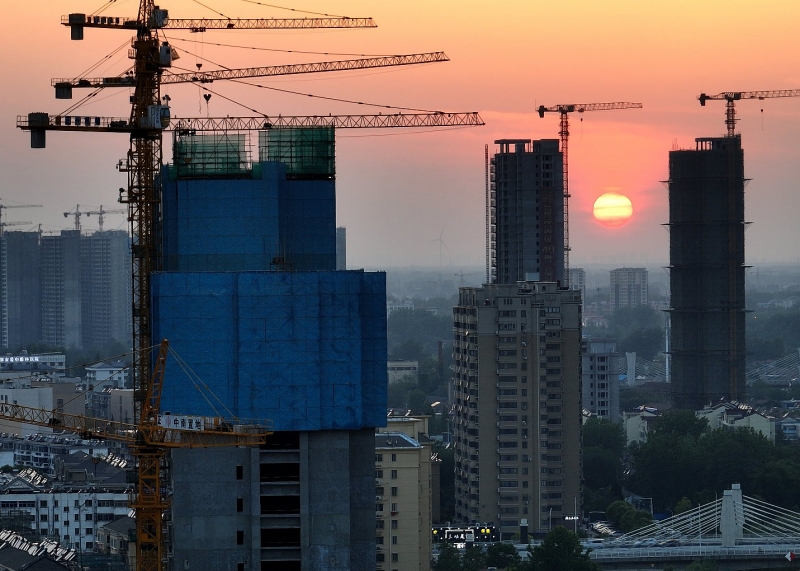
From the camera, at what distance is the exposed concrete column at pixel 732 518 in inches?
3782

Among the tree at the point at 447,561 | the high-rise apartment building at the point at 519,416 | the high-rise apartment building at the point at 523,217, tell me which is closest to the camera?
the tree at the point at 447,561

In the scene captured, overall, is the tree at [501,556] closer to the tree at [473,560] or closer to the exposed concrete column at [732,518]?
the tree at [473,560]

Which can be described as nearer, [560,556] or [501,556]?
[560,556]

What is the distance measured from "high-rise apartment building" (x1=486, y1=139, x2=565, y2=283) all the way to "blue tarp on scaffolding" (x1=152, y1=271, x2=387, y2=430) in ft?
379

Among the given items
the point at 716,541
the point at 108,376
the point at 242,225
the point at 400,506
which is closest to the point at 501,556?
the point at 716,541

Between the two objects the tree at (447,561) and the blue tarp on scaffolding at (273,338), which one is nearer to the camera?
the blue tarp on scaffolding at (273,338)

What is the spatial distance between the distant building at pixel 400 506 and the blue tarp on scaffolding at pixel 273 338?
25.1 m

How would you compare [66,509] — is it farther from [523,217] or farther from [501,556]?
[523,217]

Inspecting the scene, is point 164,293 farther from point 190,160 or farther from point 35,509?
point 35,509

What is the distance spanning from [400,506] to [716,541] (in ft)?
85.6

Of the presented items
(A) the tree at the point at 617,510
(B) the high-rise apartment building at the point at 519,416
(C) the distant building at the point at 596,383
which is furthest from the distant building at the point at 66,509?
(C) the distant building at the point at 596,383

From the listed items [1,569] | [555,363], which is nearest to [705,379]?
[555,363]

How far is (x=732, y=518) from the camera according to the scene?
97125 millimetres

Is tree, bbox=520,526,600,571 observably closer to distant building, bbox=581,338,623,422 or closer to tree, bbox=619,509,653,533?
tree, bbox=619,509,653,533
